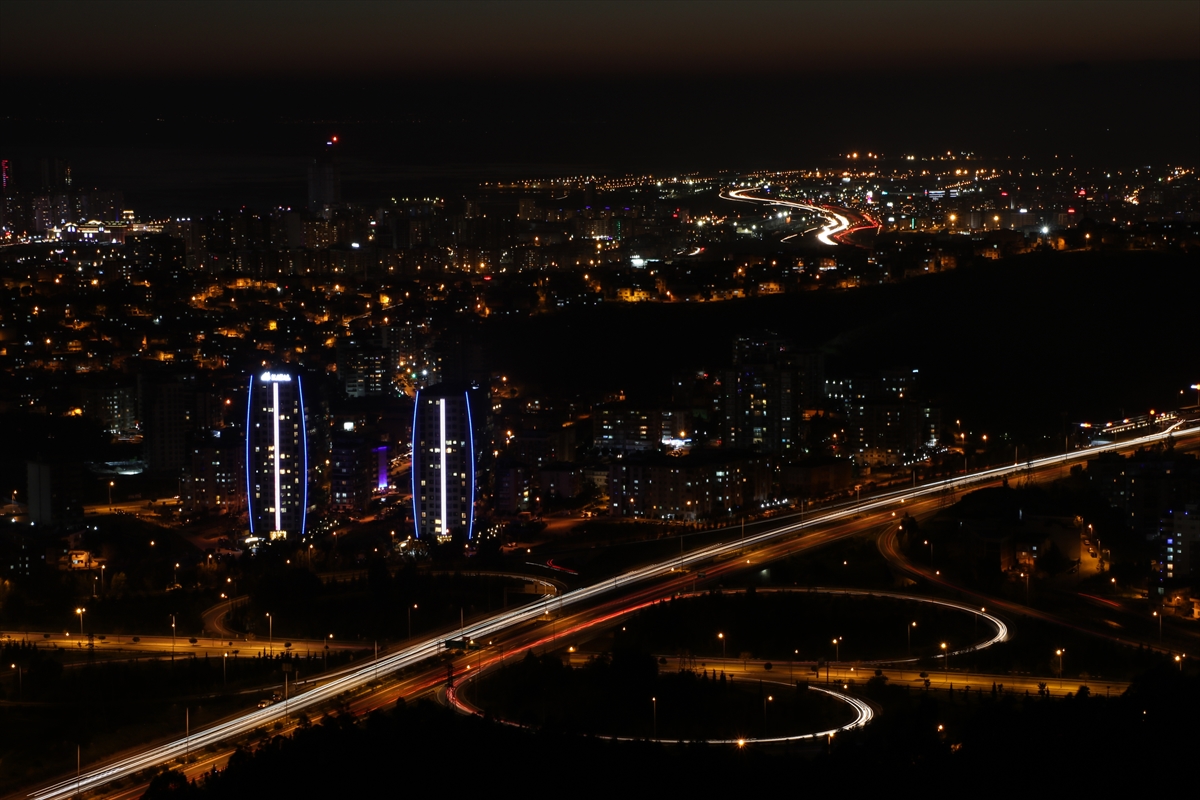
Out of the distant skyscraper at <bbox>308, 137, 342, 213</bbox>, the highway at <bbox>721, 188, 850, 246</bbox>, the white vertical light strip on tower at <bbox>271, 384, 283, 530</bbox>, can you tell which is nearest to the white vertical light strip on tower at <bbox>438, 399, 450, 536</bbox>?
the white vertical light strip on tower at <bbox>271, 384, 283, 530</bbox>

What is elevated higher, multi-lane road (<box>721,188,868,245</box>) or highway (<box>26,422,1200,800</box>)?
multi-lane road (<box>721,188,868,245</box>)

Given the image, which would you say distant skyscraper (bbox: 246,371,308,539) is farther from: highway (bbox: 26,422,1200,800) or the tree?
the tree

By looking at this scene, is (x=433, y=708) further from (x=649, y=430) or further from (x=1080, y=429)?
(x=1080, y=429)

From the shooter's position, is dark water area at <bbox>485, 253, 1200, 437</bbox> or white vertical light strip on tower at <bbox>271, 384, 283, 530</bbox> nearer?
white vertical light strip on tower at <bbox>271, 384, 283, 530</bbox>

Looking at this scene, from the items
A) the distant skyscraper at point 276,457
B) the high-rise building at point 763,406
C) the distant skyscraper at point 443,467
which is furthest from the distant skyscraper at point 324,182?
the distant skyscraper at point 443,467

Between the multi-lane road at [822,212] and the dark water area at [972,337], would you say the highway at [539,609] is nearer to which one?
the dark water area at [972,337]

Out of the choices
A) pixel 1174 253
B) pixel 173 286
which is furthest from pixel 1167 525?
pixel 173 286
